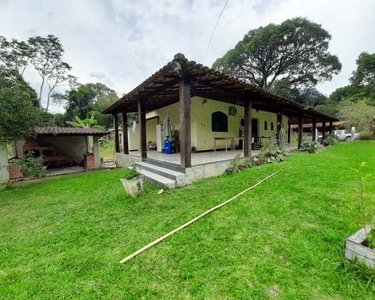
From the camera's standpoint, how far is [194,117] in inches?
393

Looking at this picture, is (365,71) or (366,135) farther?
(365,71)

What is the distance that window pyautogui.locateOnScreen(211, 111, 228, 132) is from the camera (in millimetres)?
10913

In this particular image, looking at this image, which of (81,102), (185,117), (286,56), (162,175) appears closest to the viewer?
(185,117)

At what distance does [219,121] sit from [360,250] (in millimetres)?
9507

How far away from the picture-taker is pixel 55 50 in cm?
2481

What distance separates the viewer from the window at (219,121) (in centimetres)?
1091

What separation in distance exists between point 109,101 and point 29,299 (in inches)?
1372

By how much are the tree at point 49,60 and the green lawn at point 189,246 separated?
26827mm

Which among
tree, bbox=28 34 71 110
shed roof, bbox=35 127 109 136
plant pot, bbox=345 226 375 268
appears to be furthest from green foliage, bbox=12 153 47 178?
tree, bbox=28 34 71 110

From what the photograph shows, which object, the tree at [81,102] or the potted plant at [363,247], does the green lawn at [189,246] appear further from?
the tree at [81,102]

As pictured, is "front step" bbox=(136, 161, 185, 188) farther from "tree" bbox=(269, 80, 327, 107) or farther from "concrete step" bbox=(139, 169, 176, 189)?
"tree" bbox=(269, 80, 327, 107)

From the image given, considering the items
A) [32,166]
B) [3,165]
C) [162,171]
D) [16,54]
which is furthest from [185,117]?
[16,54]

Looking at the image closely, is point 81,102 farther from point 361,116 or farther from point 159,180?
point 361,116

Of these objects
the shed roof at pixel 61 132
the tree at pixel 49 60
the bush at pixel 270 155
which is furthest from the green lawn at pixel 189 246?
the tree at pixel 49 60
